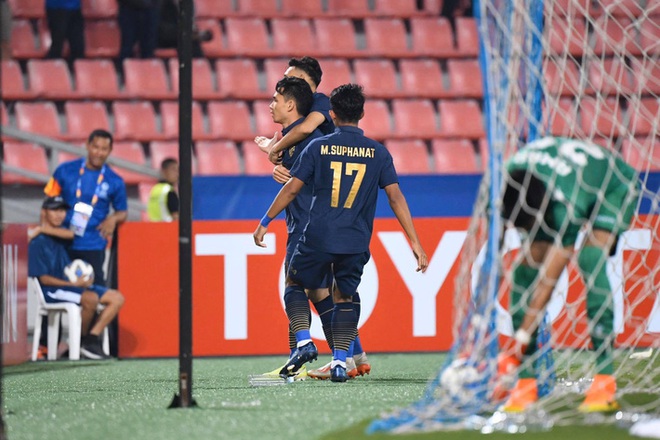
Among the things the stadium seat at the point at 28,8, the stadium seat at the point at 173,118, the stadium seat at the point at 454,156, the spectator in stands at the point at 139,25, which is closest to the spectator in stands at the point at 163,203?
the stadium seat at the point at 173,118

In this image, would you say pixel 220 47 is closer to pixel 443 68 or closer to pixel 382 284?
pixel 443 68

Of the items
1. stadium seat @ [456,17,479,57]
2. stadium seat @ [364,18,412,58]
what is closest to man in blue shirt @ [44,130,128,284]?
stadium seat @ [364,18,412,58]

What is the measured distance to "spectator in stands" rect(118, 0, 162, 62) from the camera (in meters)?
12.7

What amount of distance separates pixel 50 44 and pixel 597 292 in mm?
9995

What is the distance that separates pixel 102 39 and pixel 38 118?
167 cm

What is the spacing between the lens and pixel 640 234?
8.59 metres

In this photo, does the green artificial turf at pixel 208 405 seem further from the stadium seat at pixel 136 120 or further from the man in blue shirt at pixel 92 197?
the stadium seat at pixel 136 120

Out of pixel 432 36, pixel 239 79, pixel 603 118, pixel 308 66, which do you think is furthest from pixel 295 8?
pixel 308 66

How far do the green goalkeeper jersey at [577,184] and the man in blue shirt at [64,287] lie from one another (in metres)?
5.14

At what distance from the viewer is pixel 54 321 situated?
900cm

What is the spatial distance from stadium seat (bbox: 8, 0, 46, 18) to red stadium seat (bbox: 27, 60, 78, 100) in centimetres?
93

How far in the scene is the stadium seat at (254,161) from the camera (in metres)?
12.1

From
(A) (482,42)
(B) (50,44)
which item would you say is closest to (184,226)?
(A) (482,42)

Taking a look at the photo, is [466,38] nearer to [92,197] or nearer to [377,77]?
[377,77]
